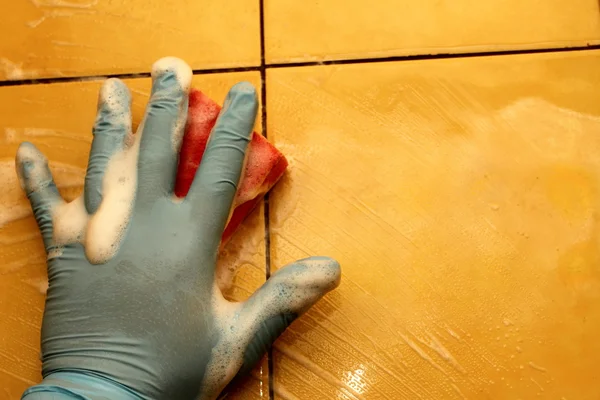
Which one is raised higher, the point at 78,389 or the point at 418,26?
the point at 418,26

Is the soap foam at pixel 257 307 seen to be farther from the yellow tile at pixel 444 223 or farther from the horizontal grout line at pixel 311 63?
the horizontal grout line at pixel 311 63

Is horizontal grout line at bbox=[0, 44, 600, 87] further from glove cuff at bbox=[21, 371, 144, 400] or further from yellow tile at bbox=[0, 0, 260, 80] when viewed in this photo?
glove cuff at bbox=[21, 371, 144, 400]

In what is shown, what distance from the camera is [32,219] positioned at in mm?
796

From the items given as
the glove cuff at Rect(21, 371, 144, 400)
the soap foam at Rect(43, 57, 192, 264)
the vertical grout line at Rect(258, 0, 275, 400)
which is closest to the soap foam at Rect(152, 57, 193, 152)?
the soap foam at Rect(43, 57, 192, 264)

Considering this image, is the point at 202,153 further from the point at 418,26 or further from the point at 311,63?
the point at 418,26

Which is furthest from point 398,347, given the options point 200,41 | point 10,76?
point 10,76

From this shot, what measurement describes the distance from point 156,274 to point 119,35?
14.8 inches

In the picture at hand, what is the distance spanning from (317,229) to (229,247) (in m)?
0.12

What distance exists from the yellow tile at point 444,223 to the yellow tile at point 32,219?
1.6 inches

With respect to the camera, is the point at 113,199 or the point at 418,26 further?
the point at 418,26

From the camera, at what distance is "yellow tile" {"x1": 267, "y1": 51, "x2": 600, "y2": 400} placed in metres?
0.76

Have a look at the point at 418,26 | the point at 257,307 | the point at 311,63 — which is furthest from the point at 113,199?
the point at 418,26

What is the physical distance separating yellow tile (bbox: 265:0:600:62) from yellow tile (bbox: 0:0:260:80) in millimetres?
52

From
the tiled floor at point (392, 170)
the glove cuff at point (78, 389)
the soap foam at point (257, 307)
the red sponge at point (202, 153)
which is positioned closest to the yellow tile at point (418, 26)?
the tiled floor at point (392, 170)
